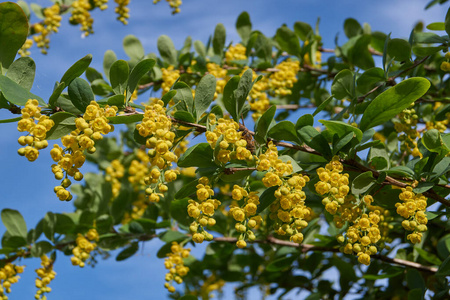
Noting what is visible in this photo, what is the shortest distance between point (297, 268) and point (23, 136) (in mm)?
2800

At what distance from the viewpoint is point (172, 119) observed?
1695mm

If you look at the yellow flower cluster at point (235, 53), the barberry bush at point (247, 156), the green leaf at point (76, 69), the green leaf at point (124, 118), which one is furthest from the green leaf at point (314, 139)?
the yellow flower cluster at point (235, 53)

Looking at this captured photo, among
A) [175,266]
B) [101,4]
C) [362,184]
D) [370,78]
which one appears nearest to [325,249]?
[175,266]

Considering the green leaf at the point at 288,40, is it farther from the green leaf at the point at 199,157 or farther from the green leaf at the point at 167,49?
the green leaf at the point at 199,157

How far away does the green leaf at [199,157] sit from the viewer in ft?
5.36

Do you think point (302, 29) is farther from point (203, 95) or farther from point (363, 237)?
point (363, 237)

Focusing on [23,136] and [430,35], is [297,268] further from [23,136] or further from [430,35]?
[23,136]

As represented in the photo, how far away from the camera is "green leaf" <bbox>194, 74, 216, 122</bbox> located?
69.7 inches

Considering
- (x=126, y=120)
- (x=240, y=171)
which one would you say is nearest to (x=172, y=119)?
(x=126, y=120)

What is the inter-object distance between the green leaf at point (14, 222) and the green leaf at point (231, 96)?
1.94 meters

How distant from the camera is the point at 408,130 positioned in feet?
7.52

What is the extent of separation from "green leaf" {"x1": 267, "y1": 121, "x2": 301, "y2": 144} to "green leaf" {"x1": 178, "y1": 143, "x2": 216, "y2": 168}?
0.25 metres

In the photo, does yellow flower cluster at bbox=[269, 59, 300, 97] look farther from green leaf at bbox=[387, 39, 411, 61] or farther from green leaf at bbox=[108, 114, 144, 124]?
green leaf at bbox=[108, 114, 144, 124]

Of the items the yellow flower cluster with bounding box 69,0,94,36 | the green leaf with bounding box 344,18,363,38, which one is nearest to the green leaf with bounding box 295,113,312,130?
the green leaf with bounding box 344,18,363,38
